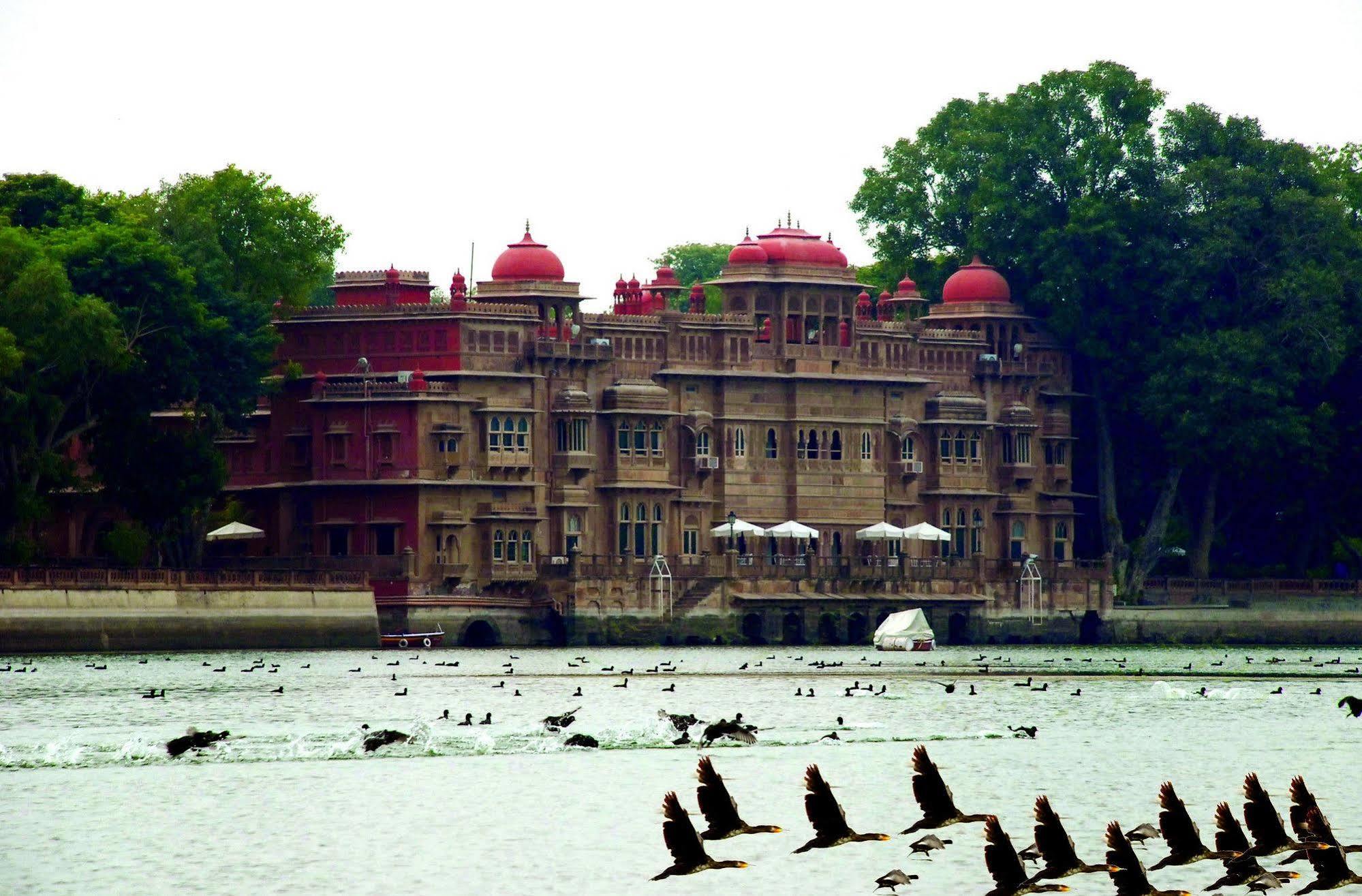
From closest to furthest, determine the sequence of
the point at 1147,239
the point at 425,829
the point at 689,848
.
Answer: the point at 689,848
the point at 425,829
the point at 1147,239

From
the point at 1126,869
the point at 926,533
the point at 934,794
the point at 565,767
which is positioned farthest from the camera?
the point at 926,533

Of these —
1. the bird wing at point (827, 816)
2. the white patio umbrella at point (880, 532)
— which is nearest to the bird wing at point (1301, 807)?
the bird wing at point (827, 816)

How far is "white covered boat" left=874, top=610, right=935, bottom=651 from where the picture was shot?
102m

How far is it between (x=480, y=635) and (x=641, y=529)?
380 inches

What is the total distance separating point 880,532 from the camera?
368 feet

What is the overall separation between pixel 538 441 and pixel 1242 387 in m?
26.1

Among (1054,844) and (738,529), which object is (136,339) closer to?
(738,529)

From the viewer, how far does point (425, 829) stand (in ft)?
148

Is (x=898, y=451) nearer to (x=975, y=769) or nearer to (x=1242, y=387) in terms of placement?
(x=1242, y=387)

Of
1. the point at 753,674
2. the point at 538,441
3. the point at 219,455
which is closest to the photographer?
the point at 753,674

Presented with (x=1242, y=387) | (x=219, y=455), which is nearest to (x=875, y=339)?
A: (x=1242, y=387)

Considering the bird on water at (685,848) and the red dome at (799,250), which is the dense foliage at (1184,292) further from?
the bird on water at (685,848)

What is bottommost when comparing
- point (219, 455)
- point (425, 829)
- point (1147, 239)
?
point (425, 829)

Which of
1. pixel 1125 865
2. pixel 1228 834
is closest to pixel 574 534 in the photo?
pixel 1228 834
